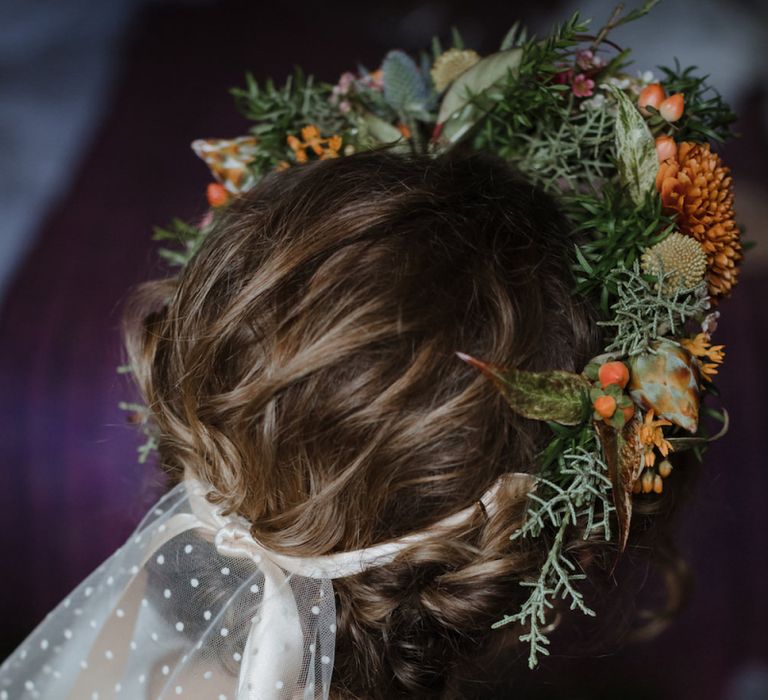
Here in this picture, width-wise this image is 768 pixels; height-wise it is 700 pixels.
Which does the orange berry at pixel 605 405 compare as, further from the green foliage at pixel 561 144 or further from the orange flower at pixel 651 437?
the green foliage at pixel 561 144

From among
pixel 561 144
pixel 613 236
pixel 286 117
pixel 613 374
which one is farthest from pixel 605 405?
pixel 286 117

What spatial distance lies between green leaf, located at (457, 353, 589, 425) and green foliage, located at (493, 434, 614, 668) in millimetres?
26

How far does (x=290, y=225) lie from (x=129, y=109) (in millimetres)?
1068

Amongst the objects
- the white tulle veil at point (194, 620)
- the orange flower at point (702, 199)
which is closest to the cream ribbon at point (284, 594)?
the white tulle veil at point (194, 620)

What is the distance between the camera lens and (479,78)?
87 cm

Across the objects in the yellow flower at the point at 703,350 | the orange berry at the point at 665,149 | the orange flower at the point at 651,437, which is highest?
the orange berry at the point at 665,149

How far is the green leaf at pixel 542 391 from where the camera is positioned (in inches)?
24.6

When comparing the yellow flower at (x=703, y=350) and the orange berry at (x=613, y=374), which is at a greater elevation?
the orange berry at (x=613, y=374)

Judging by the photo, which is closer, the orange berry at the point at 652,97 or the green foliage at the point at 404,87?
the orange berry at the point at 652,97

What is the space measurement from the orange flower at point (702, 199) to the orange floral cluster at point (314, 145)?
0.35 m

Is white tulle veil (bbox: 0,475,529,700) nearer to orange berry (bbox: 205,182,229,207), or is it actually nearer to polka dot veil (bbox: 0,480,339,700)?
polka dot veil (bbox: 0,480,339,700)

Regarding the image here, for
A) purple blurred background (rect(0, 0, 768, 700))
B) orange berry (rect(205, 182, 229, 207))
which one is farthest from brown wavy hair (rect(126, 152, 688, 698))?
purple blurred background (rect(0, 0, 768, 700))

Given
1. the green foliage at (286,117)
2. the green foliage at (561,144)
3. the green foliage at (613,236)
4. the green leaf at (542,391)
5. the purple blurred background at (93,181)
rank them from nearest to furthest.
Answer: the green leaf at (542,391) < the green foliage at (613,236) < the green foliage at (561,144) < the green foliage at (286,117) < the purple blurred background at (93,181)

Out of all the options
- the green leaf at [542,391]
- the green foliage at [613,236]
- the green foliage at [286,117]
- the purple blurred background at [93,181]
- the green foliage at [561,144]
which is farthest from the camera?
the purple blurred background at [93,181]
